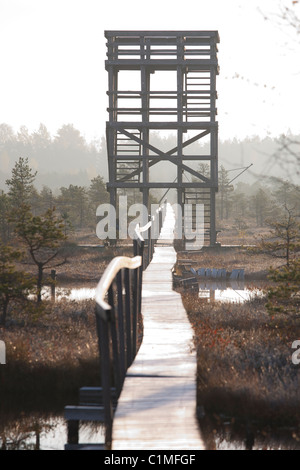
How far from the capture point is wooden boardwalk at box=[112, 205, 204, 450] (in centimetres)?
564

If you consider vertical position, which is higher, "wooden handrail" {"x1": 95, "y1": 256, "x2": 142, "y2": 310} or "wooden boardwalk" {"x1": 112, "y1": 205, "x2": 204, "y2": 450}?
"wooden handrail" {"x1": 95, "y1": 256, "x2": 142, "y2": 310}

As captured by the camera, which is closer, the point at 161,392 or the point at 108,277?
the point at 108,277

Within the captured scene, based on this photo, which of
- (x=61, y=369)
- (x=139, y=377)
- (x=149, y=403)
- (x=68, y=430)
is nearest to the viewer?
(x=149, y=403)

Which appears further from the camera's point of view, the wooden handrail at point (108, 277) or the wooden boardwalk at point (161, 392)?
the wooden boardwalk at point (161, 392)

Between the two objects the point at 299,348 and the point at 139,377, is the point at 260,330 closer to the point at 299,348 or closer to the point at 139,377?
the point at 299,348

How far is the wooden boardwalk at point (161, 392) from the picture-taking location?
5637 millimetres

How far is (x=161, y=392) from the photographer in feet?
22.8

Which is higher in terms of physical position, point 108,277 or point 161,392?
point 108,277

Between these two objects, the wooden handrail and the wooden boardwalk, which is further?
the wooden boardwalk

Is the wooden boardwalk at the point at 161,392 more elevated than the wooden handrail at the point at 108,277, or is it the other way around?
the wooden handrail at the point at 108,277

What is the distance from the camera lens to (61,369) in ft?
33.5
